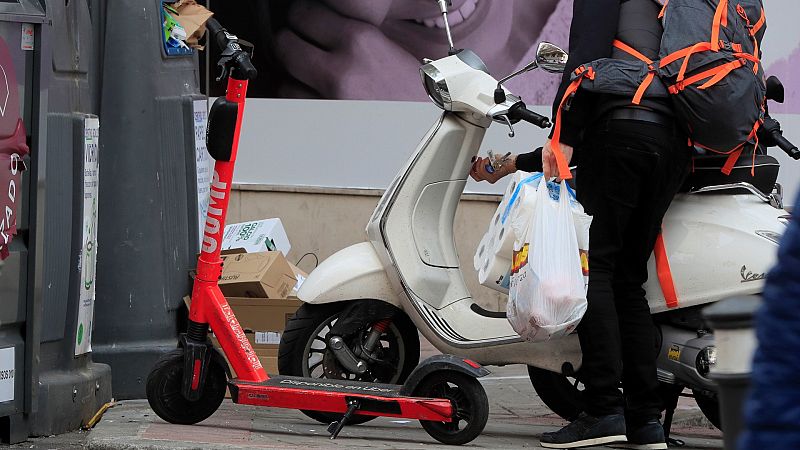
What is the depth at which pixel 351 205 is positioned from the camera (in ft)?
26.9

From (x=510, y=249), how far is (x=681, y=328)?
648mm

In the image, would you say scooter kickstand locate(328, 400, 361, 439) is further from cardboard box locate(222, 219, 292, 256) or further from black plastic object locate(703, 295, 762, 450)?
black plastic object locate(703, 295, 762, 450)

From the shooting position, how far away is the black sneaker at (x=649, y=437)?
4.57 m

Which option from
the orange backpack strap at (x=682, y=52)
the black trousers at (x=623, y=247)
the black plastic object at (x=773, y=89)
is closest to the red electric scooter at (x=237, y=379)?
the black trousers at (x=623, y=247)

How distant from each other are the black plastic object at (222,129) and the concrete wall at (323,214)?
358 cm

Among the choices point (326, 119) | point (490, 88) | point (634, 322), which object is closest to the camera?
point (634, 322)

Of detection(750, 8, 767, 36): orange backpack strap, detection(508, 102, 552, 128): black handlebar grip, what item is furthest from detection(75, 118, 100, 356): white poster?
detection(750, 8, 767, 36): orange backpack strap

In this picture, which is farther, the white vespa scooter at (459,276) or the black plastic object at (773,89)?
the black plastic object at (773,89)

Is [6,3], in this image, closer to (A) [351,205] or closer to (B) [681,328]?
(B) [681,328]

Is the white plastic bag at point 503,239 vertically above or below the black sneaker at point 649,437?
above

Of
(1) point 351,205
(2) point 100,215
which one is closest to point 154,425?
(2) point 100,215

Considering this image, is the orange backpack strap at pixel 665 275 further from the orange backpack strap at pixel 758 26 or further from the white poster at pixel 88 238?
the white poster at pixel 88 238

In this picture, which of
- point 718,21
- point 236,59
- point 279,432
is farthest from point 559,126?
point 279,432

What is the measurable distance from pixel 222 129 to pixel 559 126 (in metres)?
1.10
